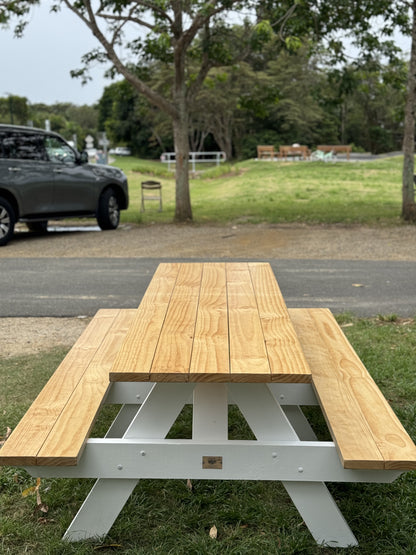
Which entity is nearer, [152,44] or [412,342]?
[412,342]

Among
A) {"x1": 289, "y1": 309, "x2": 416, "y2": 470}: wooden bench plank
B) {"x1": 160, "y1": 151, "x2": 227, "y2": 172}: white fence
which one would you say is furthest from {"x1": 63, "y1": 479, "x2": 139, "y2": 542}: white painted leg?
{"x1": 160, "y1": 151, "x2": 227, "y2": 172}: white fence

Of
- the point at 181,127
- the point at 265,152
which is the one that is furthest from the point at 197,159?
the point at 181,127

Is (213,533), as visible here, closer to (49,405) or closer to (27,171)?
(49,405)

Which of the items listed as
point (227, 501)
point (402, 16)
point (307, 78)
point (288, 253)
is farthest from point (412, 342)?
point (307, 78)

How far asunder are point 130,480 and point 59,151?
11255mm

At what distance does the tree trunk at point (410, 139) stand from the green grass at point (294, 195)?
1.52ft

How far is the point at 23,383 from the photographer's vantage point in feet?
16.0

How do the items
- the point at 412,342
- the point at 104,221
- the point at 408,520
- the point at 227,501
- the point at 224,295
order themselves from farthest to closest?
the point at 104,221 < the point at 412,342 < the point at 224,295 < the point at 227,501 < the point at 408,520

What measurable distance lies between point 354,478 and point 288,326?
770 millimetres

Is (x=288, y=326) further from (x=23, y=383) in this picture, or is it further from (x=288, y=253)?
(x=288, y=253)

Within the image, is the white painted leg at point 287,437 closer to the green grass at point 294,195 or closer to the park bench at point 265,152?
the green grass at point 294,195

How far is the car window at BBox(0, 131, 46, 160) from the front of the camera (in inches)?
480

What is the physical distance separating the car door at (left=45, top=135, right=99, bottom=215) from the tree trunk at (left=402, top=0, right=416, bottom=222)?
642 cm

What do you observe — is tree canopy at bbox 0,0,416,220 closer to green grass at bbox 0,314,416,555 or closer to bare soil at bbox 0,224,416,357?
bare soil at bbox 0,224,416,357
